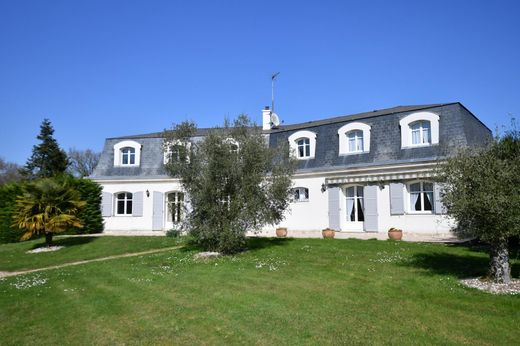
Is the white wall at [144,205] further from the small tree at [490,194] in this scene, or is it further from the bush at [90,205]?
the small tree at [490,194]

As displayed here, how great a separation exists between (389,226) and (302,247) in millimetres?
6909

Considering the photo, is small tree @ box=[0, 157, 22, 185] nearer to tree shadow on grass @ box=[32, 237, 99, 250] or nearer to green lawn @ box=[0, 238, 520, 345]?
tree shadow on grass @ box=[32, 237, 99, 250]

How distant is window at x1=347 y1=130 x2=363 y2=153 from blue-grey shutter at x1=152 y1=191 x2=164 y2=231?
13.0 metres

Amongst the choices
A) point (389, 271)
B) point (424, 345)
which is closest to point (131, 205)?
point (389, 271)

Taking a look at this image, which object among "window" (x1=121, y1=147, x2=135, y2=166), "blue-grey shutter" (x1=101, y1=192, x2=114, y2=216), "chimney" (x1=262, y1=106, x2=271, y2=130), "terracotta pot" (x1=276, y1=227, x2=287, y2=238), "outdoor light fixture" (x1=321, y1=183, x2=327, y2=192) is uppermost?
"chimney" (x1=262, y1=106, x2=271, y2=130)

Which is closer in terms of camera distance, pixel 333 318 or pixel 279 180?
pixel 333 318

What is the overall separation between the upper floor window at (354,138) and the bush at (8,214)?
21.0 metres

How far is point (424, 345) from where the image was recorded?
248 inches

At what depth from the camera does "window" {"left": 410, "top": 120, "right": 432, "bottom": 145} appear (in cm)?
2112

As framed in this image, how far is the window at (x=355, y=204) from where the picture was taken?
23109mm

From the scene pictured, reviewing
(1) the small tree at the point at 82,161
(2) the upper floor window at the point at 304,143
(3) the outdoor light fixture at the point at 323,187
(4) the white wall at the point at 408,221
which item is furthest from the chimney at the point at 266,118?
(1) the small tree at the point at 82,161

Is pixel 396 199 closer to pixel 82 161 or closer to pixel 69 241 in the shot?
pixel 69 241

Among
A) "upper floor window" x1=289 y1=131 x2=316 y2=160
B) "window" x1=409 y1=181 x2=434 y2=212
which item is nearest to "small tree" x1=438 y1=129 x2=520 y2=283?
"window" x1=409 y1=181 x2=434 y2=212

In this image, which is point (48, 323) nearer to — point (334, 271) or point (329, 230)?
point (334, 271)
